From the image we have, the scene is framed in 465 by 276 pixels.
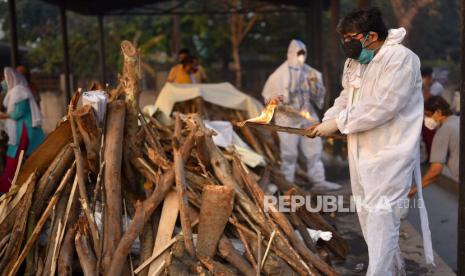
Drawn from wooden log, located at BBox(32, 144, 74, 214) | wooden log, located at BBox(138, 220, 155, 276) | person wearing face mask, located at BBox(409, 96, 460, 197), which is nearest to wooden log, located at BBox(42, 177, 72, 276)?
wooden log, located at BBox(32, 144, 74, 214)

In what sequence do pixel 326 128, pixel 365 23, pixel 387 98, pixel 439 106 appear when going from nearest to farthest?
1. pixel 387 98
2. pixel 365 23
3. pixel 326 128
4. pixel 439 106

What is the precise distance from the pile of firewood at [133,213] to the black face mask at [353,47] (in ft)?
4.29

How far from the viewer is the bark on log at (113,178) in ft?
13.5

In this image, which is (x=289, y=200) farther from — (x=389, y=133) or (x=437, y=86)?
(x=437, y=86)

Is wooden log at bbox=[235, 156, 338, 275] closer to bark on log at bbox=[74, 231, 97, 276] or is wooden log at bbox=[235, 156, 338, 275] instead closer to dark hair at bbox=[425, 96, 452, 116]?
bark on log at bbox=[74, 231, 97, 276]

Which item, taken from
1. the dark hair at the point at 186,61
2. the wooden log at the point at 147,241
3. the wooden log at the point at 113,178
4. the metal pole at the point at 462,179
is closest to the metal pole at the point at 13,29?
the dark hair at the point at 186,61

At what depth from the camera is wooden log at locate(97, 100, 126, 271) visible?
13.5 ft

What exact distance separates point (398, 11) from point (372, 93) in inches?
344

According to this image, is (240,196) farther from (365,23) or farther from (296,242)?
Answer: (365,23)

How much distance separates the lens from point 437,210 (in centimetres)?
774

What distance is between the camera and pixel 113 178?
4.41m

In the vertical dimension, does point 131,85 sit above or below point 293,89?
above

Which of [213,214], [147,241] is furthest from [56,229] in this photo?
[213,214]

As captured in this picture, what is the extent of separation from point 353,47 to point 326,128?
0.53m
